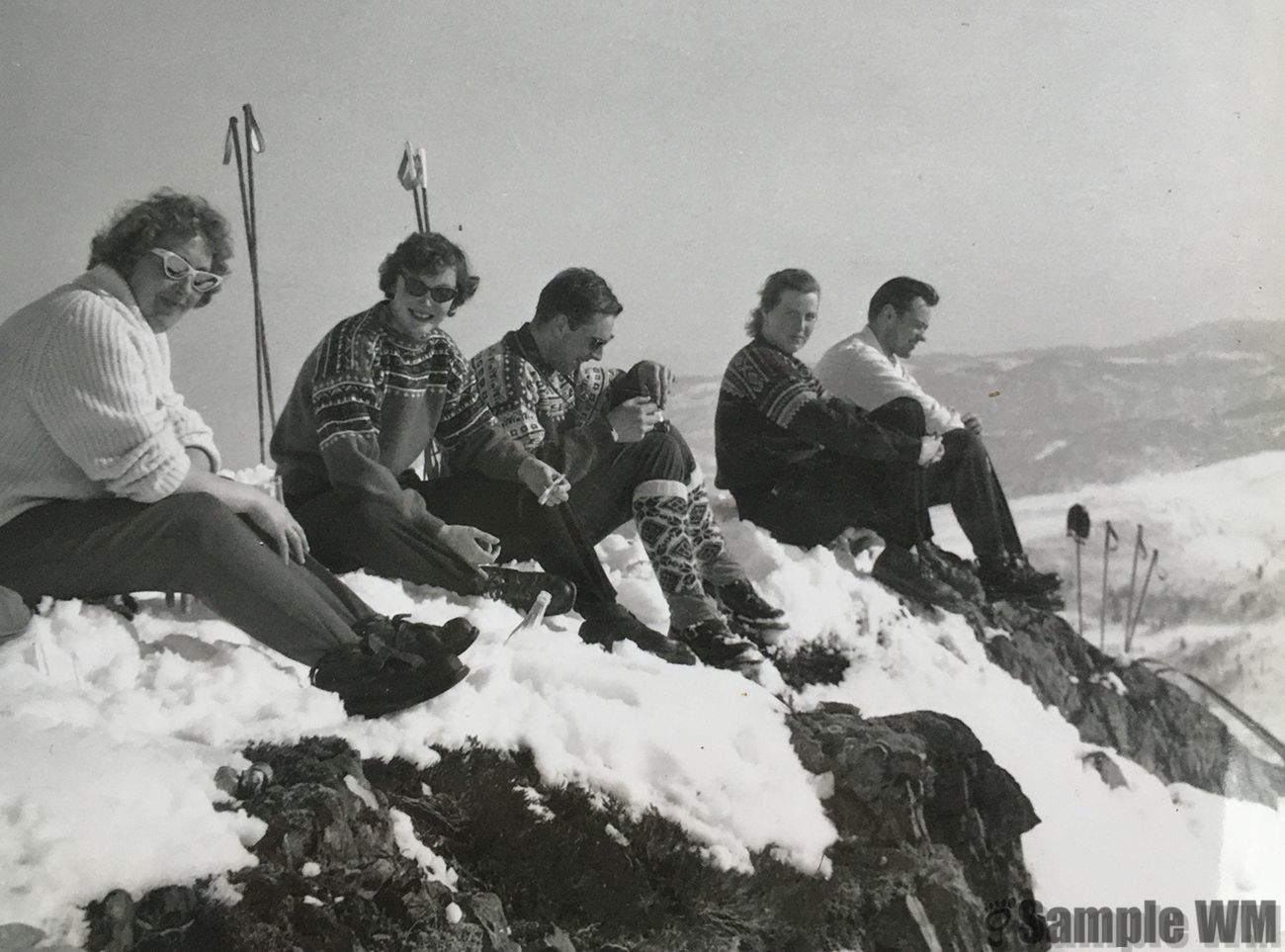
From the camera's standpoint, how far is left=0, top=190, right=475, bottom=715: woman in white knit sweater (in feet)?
7.30

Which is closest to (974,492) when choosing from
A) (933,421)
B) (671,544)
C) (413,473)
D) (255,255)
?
(933,421)

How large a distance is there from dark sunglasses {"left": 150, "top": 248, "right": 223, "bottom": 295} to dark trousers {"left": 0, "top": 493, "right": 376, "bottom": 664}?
38 cm

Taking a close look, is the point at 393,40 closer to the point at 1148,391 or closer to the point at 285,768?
the point at 285,768

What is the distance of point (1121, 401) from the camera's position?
3307 millimetres

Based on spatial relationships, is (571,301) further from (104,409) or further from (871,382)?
(104,409)

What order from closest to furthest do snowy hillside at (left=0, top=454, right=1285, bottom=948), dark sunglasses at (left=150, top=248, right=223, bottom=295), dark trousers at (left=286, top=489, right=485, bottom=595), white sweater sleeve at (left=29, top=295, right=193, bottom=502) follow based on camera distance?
snowy hillside at (left=0, top=454, right=1285, bottom=948) → white sweater sleeve at (left=29, top=295, right=193, bottom=502) → dark sunglasses at (left=150, top=248, right=223, bottom=295) → dark trousers at (left=286, top=489, right=485, bottom=595)

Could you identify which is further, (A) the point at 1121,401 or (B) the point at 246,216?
(A) the point at 1121,401

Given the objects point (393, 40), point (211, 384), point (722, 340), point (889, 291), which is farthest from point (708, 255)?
point (211, 384)

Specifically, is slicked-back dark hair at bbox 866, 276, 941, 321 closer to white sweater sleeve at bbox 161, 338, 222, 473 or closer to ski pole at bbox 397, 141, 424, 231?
ski pole at bbox 397, 141, 424, 231

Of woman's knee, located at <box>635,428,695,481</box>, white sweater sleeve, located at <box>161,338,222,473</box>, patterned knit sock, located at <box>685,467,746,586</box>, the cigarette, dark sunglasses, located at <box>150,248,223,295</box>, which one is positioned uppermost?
dark sunglasses, located at <box>150,248,223,295</box>

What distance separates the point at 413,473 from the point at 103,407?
63 cm

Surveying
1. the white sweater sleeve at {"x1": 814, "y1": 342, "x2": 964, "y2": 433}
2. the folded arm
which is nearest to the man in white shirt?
the white sweater sleeve at {"x1": 814, "y1": 342, "x2": 964, "y2": 433}

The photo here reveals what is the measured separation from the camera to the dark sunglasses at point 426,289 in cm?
263

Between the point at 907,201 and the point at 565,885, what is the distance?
1.74 m
